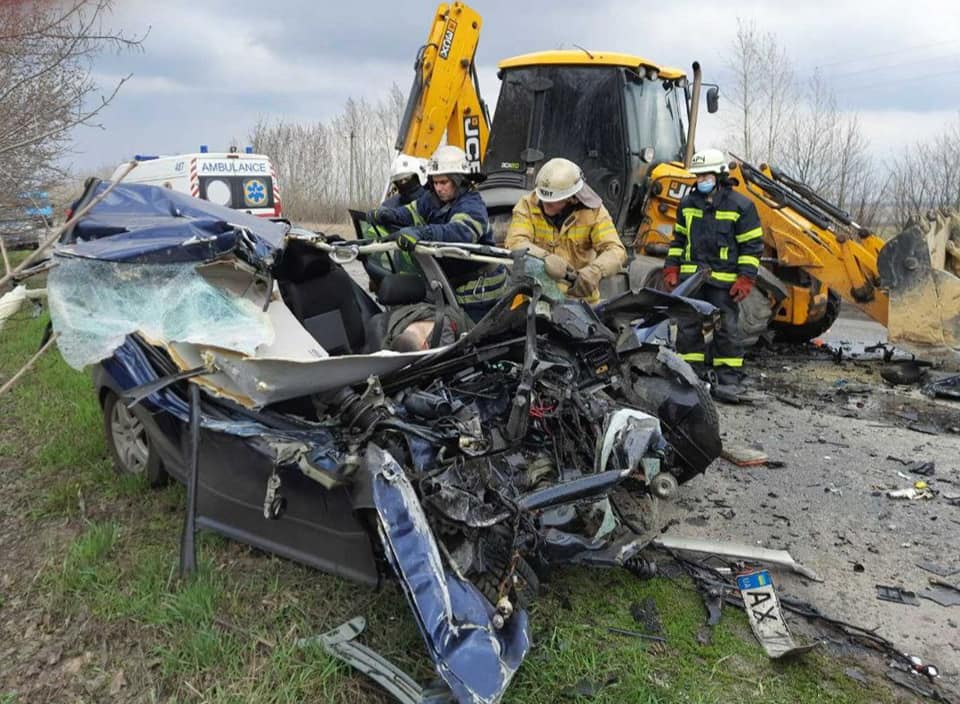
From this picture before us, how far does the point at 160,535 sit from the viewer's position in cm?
340

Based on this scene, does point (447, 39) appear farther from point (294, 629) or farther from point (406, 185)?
point (294, 629)

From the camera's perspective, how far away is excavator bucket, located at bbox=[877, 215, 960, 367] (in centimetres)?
561

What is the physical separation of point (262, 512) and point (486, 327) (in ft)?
3.81

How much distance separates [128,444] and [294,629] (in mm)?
1851

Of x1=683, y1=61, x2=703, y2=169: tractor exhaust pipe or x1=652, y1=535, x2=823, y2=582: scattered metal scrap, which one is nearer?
x1=652, y1=535, x2=823, y2=582: scattered metal scrap

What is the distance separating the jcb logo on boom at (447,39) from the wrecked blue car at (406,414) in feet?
→ 11.7

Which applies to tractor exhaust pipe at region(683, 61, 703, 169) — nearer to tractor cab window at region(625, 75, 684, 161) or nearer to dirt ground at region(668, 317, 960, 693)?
tractor cab window at region(625, 75, 684, 161)

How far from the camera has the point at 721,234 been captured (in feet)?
18.8

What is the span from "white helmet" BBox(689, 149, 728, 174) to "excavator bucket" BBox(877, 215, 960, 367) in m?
1.46

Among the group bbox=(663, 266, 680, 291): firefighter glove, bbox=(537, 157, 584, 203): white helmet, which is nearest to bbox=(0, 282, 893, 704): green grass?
bbox=(537, 157, 584, 203): white helmet

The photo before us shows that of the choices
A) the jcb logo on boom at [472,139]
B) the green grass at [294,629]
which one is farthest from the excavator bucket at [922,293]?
the green grass at [294,629]

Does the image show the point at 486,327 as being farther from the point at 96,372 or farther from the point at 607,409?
the point at 96,372

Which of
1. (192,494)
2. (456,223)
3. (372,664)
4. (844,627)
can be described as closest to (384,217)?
(456,223)

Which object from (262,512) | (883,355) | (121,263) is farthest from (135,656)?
(883,355)
